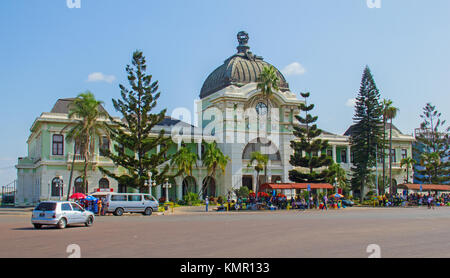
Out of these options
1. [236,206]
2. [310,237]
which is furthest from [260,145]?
[310,237]

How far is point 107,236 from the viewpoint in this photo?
55.1 ft

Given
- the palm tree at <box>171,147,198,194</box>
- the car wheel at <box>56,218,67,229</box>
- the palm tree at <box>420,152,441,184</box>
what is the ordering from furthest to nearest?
the palm tree at <box>420,152,441,184</box> < the palm tree at <box>171,147,198,194</box> < the car wheel at <box>56,218,67,229</box>

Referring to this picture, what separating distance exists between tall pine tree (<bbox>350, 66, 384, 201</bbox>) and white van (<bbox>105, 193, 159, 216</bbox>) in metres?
32.3

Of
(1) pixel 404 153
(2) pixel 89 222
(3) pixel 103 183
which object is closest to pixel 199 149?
(3) pixel 103 183

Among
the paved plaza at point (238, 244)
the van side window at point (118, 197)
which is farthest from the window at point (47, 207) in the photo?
the van side window at point (118, 197)

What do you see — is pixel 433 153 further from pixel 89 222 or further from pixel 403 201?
pixel 89 222

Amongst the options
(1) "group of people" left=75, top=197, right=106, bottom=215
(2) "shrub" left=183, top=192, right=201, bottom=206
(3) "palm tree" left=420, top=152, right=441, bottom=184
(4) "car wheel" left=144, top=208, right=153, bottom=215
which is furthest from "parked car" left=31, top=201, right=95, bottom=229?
(3) "palm tree" left=420, top=152, right=441, bottom=184

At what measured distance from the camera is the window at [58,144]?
48562mm

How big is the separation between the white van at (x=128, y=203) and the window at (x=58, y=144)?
1809 cm

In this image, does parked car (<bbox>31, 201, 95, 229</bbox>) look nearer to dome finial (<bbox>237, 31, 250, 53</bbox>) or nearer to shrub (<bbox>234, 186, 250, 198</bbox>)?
shrub (<bbox>234, 186, 250, 198</bbox>)

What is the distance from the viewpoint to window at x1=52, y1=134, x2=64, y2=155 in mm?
48562

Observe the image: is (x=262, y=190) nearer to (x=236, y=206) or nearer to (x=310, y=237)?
(x=236, y=206)
